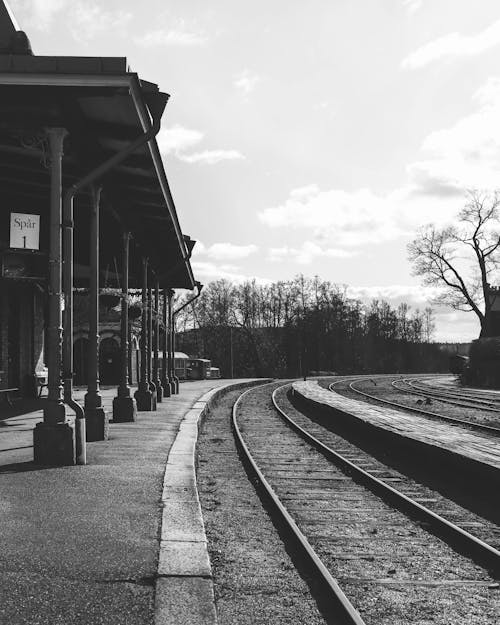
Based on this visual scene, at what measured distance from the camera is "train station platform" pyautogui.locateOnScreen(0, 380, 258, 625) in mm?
3658

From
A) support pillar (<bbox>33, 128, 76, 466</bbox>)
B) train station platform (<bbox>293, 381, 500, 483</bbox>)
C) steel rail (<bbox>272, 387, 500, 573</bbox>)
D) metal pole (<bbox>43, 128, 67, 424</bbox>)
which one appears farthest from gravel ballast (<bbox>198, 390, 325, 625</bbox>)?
train station platform (<bbox>293, 381, 500, 483</bbox>)

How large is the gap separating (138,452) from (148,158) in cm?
408

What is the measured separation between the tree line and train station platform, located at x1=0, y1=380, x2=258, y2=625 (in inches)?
2765

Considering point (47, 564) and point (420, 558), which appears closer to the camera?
point (47, 564)

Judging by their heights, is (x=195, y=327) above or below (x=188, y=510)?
above

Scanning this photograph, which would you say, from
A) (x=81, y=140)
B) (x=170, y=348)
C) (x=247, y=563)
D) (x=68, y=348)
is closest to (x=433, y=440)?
(x=68, y=348)

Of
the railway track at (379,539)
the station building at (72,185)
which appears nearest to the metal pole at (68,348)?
the station building at (72,185)

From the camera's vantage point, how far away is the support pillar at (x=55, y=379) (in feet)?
26.3

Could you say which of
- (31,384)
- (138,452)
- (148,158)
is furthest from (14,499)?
(31,384)

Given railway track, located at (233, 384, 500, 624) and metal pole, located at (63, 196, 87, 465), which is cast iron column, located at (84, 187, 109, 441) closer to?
metal pole, located at (63, 196, 87, 465)

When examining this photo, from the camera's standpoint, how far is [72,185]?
11.6 meters

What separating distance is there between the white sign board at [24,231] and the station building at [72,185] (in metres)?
0.02

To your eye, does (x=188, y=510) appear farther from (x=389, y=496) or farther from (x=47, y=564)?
(x=389, y=496)

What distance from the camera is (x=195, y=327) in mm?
87312
